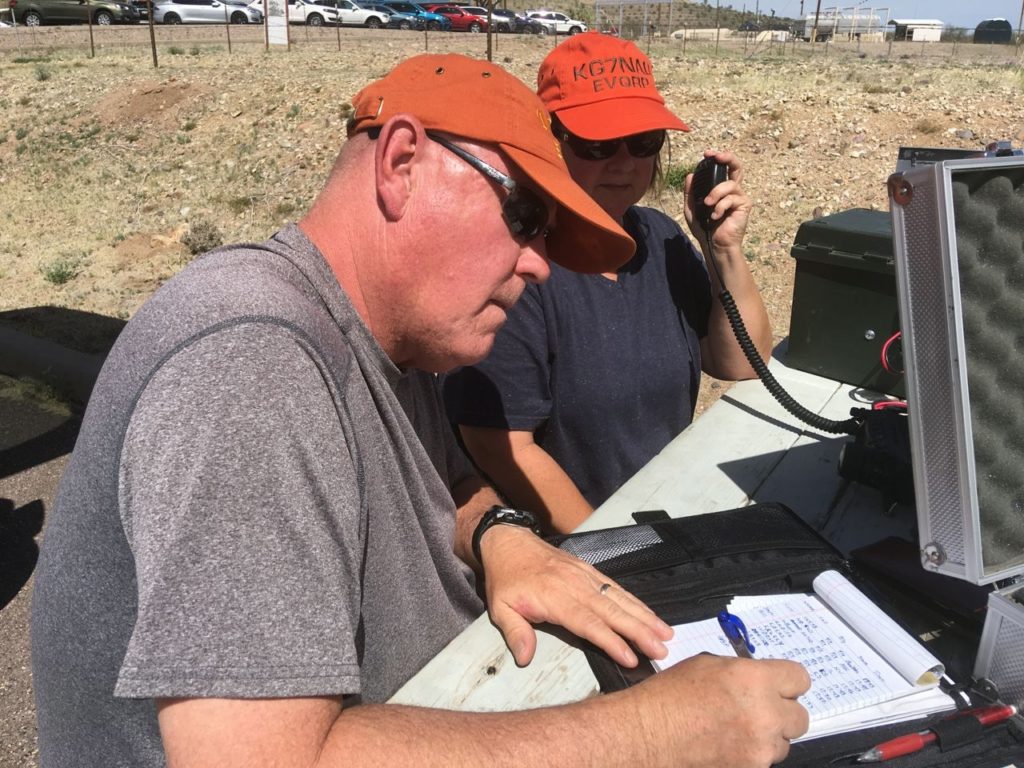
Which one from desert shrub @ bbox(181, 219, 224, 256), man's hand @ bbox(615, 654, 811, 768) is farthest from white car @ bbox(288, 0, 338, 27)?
man's hand @ bbox(615, 654, 811, 768)

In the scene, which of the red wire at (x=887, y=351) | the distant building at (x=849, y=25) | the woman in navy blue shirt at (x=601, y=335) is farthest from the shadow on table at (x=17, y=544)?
the distant building at (x=849, y=25)

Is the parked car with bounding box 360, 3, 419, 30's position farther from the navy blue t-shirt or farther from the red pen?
the red pen

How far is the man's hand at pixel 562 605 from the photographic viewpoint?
1331 millimetres

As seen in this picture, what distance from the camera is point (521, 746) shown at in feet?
3.42

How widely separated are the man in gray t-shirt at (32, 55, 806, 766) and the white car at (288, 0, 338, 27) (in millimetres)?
36092

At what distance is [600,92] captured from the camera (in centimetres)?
235

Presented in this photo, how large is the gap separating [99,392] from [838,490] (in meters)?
1.67

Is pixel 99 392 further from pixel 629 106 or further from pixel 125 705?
pixel 629 106

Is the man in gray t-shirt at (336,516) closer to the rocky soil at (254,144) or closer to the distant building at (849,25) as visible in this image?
the rocky soil at (254,144)

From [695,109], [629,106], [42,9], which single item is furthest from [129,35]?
[629,106]

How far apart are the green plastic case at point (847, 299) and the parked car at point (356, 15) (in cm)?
3472

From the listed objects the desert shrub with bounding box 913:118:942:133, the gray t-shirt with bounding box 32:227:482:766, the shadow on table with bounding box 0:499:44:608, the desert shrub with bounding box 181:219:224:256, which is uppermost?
the desert shrub with bounding box 913:118:942:133

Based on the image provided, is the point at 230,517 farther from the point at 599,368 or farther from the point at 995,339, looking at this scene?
the point at 599,368

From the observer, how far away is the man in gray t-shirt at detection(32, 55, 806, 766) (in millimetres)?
912
